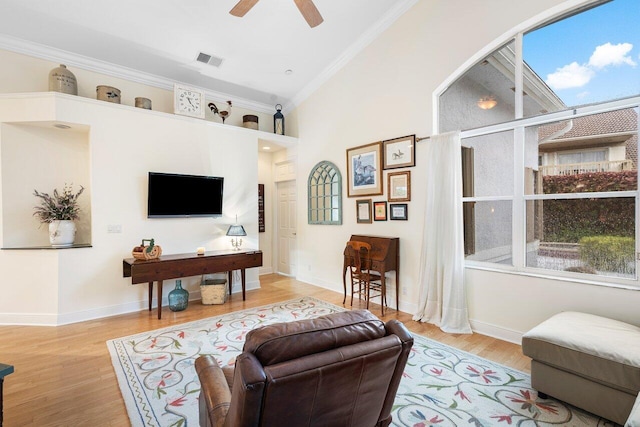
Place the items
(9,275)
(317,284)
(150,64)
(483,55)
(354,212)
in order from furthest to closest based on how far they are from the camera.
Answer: (317,284)
(354,212)
(150,64)
(9,275)
(483,55)

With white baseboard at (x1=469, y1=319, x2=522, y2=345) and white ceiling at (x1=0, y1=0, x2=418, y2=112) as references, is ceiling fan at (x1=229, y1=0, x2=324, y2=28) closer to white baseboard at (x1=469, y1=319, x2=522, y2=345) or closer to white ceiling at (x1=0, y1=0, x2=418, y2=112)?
white ceiling at (x1=0, y1=0, x2=418, y2=112)

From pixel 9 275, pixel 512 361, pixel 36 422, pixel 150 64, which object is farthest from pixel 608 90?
pixel 9 275

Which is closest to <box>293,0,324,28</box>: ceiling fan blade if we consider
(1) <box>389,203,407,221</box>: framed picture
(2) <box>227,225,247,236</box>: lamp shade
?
(1) <box>389,203,407,221</box>: framed picture

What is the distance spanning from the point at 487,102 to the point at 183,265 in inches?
164

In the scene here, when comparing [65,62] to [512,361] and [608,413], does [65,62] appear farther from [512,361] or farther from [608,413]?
[608,413]

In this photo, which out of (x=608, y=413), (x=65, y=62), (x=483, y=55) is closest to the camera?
(x=608, y=413)

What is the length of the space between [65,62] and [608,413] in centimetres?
637

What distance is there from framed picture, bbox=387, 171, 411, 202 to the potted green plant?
4152 millimetres

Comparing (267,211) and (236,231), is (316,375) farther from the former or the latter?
(267,211)

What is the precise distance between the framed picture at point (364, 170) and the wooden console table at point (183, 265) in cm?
183

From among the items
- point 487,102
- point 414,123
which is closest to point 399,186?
point 414,123

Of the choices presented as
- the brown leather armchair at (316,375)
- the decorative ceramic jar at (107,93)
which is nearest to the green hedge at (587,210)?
the brown leather armchair at (316,375)

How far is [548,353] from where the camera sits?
6.84 ft

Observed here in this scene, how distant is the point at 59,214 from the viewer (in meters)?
3.83
